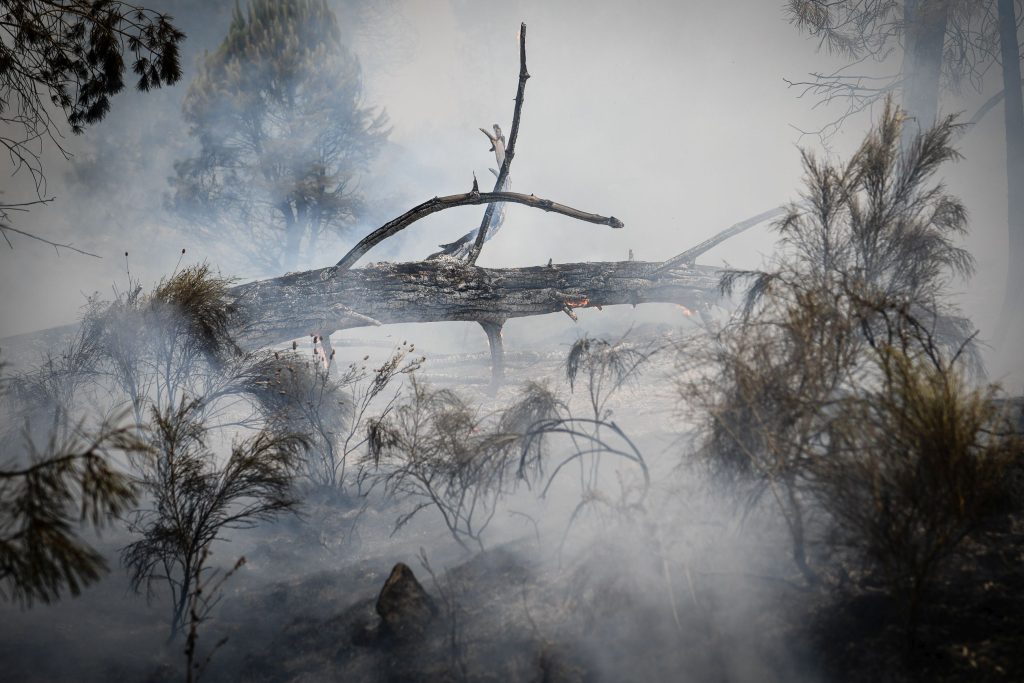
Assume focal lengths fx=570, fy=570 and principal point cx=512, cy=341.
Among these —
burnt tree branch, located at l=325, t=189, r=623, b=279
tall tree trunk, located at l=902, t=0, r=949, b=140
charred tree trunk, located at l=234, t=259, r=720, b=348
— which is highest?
tall tree trunk, located at l=902, t=0, r=949, b=140

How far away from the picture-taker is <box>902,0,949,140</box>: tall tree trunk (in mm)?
8188

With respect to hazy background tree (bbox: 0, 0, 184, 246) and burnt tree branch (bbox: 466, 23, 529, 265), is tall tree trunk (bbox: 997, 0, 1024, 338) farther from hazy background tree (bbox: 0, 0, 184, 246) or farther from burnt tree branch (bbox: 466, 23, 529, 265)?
hazy background tree (bbox: 0, 0, 184, 246)

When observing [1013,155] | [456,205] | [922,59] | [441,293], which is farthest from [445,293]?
[1013,155]

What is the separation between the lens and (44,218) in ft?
52.1

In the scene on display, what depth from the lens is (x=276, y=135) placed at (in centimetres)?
1402

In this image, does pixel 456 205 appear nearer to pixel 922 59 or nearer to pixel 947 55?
pixel 922 59

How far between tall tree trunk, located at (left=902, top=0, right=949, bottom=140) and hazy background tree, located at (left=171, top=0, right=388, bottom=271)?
11467 mm

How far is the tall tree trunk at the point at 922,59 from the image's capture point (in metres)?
8.19

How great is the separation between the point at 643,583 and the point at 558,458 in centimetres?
232

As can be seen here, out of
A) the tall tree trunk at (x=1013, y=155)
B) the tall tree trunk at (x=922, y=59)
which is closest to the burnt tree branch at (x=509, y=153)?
the tall tree trunk at (x=922, y=59)

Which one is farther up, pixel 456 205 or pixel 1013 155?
pixel 1013 155

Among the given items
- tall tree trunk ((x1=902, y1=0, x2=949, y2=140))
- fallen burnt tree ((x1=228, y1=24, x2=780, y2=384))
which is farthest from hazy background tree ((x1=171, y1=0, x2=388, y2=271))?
tall tree trunk ((x1=902, y1=0, x2=949, y2=140))

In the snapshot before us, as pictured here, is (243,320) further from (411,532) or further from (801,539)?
(801,539)

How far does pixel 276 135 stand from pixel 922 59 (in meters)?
13.1
